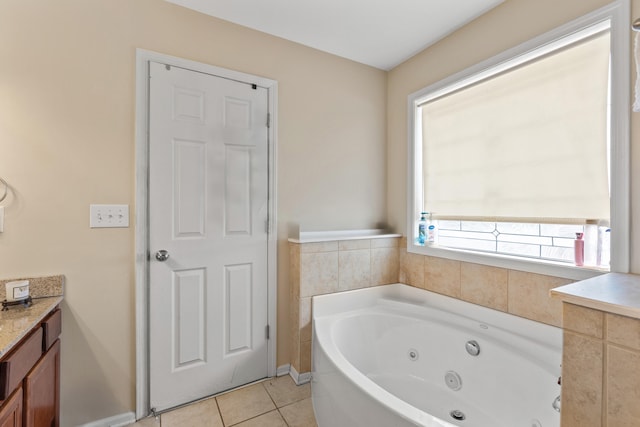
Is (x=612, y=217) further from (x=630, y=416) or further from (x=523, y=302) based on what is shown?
(x=630, y=416)

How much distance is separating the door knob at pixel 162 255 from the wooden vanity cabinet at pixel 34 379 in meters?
0.51

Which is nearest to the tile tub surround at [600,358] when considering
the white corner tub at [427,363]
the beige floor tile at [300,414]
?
the white corner tub at [427,363]

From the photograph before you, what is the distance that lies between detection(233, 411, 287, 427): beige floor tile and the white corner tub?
0.22 metres

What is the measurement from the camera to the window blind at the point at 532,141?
1421 millimetres

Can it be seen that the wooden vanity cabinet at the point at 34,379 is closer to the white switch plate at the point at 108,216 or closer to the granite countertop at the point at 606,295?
the white switch plate at the point at 108,216

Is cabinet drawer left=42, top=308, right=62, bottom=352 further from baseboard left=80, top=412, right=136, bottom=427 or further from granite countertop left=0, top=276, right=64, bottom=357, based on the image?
baseboard left=80, top=412, right=136, bottom=427

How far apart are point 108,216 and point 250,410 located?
1417mm

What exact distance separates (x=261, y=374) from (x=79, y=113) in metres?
1.98

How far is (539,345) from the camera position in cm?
148

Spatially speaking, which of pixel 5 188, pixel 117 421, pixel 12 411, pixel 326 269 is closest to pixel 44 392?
pixel 12 411

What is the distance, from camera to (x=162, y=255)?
67.7 inches

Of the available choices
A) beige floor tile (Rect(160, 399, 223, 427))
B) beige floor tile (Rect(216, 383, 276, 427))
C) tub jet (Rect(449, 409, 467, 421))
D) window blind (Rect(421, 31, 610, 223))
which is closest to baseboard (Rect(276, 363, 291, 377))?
beige floor tile (Rect(216, 383, 276, 427))

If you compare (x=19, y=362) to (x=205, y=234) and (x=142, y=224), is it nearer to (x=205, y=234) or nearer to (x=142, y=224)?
(x=142, y=224)

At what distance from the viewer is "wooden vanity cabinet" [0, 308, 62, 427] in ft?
3.15
